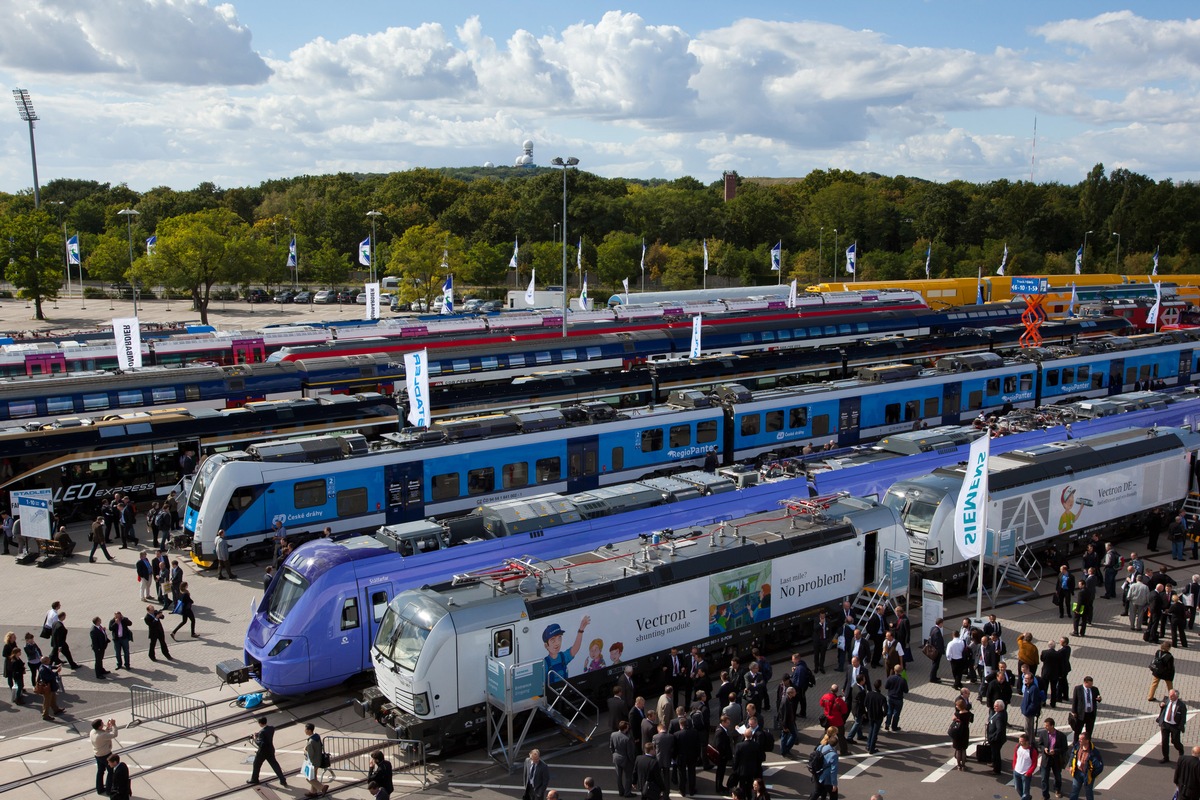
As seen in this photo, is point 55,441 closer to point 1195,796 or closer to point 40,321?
point 1195,796

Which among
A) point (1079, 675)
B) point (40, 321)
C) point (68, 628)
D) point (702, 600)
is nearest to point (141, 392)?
point (68, 628)

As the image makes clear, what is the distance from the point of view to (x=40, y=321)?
254ft

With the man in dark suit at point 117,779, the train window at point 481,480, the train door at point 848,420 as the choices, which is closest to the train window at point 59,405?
the train window at point 481,480

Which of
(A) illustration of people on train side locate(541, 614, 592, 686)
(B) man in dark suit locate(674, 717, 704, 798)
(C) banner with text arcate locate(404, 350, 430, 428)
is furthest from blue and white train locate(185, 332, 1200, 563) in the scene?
(B) man in dark suit locate(674, 717, 704, 798)

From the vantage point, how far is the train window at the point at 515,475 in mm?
27859

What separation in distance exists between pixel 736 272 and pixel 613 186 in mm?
29851

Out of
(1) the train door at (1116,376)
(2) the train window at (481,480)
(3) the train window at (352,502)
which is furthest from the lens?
(1) the train door at (1116,376)

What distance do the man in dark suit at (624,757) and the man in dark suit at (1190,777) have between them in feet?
24.8

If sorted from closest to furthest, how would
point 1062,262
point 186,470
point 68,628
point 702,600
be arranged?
point 702,600, point 68,628, point 186,470, point 1062,262

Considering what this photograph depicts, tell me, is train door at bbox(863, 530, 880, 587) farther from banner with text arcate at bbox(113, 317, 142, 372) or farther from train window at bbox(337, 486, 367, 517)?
banner with text arcate at bbox(113, 317, 142, 372)

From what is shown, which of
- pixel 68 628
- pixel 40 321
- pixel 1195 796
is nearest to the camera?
pixel 1195 796

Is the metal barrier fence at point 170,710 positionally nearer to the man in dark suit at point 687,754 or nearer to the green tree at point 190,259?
the man in dark suit at point 687,754

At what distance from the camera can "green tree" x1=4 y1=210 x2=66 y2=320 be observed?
7694cm

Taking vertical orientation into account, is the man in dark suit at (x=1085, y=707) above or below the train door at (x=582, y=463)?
below
